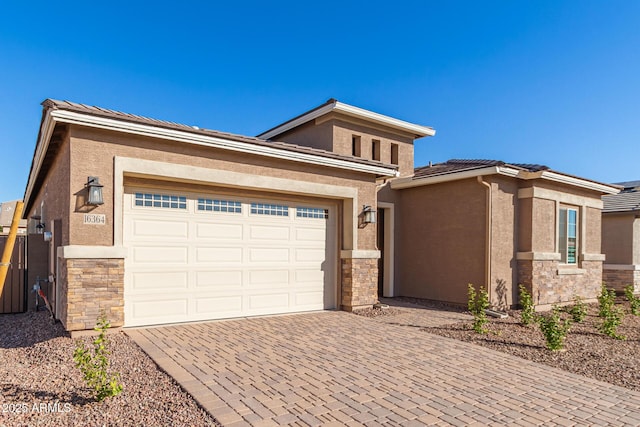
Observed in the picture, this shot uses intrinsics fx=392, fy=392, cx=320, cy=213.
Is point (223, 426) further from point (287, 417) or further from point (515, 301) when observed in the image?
point (515, 301)

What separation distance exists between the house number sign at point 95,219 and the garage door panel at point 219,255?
183cm

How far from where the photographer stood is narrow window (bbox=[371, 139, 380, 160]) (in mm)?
12570

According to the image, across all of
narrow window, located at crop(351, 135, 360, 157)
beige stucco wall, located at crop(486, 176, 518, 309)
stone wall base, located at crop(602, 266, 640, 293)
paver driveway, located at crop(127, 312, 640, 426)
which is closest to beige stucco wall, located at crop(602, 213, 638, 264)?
stone wall base, located at crop(602, 266, 640, 293)

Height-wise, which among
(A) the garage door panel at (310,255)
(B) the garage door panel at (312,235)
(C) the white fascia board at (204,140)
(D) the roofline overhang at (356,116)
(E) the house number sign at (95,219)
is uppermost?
(D) the roofline overhang at (356,116)

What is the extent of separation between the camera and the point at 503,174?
33.4ft

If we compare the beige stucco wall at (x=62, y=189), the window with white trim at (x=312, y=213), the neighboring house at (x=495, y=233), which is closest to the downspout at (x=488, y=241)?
the neighboring house at (x=495, y=233)

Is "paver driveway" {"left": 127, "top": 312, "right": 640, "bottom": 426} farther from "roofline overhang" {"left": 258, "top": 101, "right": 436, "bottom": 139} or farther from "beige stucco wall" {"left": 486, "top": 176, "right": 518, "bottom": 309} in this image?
"roofline overhang" {"left": 258, "top": 101, "right": 436, "bottom": 139}

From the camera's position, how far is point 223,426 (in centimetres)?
337

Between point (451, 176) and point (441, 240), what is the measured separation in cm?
184

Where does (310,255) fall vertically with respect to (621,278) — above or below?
above

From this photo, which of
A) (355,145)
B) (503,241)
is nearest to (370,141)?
(355,145)

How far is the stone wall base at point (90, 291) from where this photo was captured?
19.7 ft

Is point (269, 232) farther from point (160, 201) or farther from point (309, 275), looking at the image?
point (160, 201)

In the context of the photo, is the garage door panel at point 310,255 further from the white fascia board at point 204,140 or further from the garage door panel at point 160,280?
the garage door panel at point 160,280
